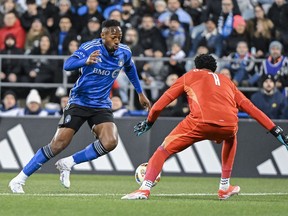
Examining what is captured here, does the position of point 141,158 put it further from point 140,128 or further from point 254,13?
point 140,128

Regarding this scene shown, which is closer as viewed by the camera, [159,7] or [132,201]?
[132,201]

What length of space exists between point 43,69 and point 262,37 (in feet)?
15.8

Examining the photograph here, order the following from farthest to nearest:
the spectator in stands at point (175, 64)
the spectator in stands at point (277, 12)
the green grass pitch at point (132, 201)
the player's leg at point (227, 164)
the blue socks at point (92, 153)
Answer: the spectator in stands at point (277, 12) < the spectator in stands at point (175, 64) < the blue socks at point (92, 153) < the player's leg at point (227, 164) < the green grass pitch at point (132, 201)

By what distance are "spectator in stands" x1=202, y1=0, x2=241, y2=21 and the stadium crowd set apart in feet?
0.07

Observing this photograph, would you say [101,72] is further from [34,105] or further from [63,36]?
[63,36]

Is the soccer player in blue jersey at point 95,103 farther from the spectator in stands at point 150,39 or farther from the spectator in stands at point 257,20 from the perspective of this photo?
the spectator in stands at point 257,20

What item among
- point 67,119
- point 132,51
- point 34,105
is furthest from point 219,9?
point 67,119

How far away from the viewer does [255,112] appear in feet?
36.9

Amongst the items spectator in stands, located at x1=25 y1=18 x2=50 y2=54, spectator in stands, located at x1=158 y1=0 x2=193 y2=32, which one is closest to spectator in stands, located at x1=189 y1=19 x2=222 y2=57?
spectator in stands, located at x1=158 y1=0 x2=193 y2=32

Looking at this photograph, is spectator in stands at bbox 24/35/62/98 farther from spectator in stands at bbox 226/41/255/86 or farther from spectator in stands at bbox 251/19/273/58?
spectator in stands at bbox 251/19/273/58

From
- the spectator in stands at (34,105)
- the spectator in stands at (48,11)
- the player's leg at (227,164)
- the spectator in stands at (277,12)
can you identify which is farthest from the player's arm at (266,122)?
the spectator in stands at (48,11)

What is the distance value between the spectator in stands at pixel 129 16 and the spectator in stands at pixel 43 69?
1.88 metres

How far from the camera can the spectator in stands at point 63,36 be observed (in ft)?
66.6

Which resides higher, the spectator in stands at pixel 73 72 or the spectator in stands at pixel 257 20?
the spectator in stands at pixel 257 20
